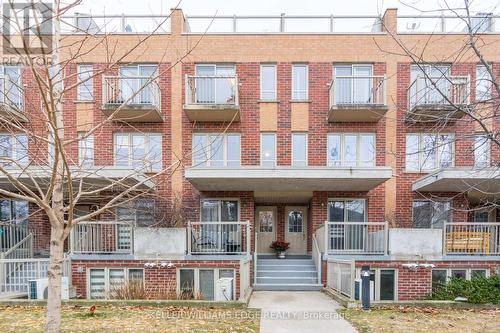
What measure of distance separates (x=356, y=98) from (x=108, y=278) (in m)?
11.1

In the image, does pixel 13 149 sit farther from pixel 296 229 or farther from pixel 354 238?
pixel 296 229

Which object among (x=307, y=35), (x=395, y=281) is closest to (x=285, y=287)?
(x=395, y=281)

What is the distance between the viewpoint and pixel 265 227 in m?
14.5

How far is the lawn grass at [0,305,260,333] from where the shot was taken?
6054mm

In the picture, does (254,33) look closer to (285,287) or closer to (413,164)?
(413,164)

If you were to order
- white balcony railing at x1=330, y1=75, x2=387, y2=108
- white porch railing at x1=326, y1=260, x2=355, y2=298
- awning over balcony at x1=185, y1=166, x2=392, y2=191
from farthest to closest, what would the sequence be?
white balcony railing at x1=330, y1=75, x2=387, y2=108 < awning over balcony at x1=185, y1=166, x2=392, y2=191 < white porch railing at x1=326, y1=260, x2=355, y2=298

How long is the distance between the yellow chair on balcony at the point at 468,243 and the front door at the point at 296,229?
5.64 m

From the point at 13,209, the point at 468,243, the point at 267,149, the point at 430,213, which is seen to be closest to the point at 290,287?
the point at 267,149

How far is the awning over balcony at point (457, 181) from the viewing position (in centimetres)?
982

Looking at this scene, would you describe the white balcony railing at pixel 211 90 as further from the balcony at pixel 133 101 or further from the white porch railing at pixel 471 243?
the white porch railing at pixel 471 243

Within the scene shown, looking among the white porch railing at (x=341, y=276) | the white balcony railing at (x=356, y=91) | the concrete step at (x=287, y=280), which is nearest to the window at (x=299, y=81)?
the white balcony railing at (x=356, y=91)

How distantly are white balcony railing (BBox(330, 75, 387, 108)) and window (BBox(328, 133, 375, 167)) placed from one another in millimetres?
1448

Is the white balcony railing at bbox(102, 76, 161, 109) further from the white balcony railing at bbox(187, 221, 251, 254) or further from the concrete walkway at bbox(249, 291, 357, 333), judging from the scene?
the concrete walkway at bbox(249, 291, 357, 333)

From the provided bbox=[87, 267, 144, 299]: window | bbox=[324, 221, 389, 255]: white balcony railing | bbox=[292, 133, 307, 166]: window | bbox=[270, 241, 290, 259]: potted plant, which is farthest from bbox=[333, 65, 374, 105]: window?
bbox=[87, 267, 144, 299]: window
